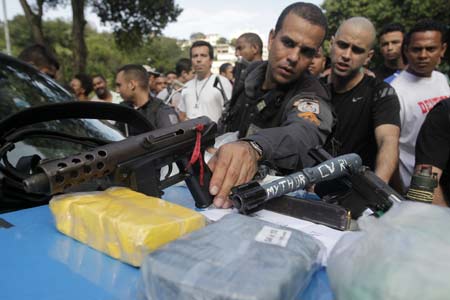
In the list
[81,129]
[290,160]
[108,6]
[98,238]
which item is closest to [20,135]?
[98,238]

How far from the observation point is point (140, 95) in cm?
430

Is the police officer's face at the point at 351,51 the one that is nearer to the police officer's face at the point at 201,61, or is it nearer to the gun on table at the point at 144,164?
the gun on table at the point at 144,164

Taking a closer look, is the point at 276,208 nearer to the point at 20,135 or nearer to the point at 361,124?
the point at 20,135

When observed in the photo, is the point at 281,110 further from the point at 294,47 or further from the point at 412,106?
the point at 412,106

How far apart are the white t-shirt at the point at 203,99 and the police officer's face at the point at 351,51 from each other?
93.9 inches

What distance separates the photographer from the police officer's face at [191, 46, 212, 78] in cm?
513

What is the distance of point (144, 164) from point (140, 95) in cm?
332

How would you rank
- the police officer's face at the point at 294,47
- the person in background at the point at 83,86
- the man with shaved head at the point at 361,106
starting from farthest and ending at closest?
the person in background at the point at 83,86, the man with shaved head at the point at 361,106, the police officer's face at the point at 294,47

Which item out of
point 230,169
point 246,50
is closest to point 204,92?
point 246,50

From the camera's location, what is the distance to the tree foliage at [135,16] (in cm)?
1681

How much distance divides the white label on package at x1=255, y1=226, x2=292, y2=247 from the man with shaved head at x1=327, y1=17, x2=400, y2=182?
1.66 metres

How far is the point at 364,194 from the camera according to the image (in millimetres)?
1125

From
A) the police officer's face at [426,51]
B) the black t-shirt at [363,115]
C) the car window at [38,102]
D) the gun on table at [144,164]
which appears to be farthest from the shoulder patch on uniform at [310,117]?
the police officer's face at [426,51]

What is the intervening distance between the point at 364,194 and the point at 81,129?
4.30 feet
